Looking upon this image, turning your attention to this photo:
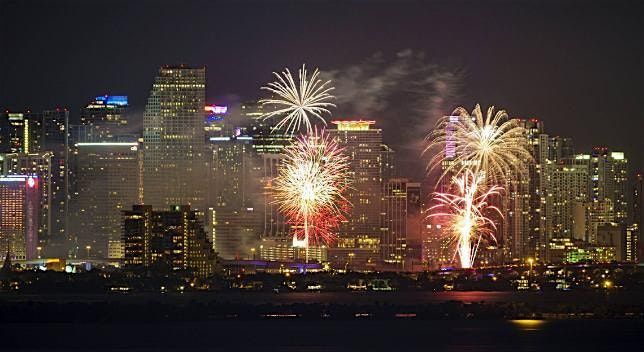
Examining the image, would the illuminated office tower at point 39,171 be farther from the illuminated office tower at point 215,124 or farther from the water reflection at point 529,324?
the water reflection at point 529,324

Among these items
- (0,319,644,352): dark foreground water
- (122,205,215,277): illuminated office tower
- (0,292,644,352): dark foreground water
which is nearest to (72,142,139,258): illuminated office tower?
(122,205,215,277): illuminated office tower

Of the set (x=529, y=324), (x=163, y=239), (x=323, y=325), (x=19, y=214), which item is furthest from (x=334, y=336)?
(x=19, y=214)

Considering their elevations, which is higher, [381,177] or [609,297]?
[381,177]

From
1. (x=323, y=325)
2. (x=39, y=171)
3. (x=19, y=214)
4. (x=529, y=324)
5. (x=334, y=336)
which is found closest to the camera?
(x=334, y=336)

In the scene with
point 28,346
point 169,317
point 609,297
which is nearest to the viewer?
point 28,346

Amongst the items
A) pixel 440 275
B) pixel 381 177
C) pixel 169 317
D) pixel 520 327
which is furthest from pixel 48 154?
pixel 520 327

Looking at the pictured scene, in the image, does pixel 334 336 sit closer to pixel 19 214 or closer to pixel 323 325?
pixel 323 325

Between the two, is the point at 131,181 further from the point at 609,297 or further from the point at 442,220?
the point at 609,297

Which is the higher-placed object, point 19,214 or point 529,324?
point 19,214

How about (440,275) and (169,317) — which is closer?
(169,317)
